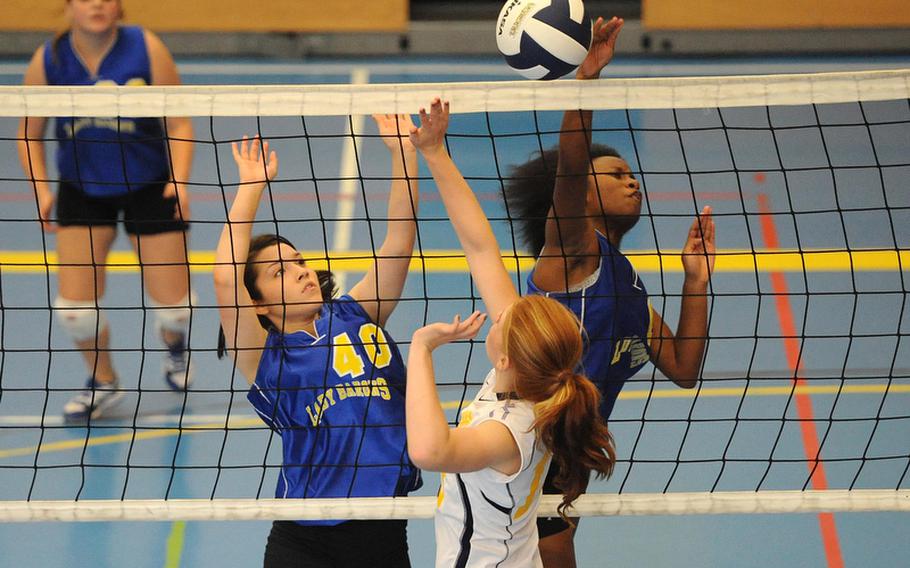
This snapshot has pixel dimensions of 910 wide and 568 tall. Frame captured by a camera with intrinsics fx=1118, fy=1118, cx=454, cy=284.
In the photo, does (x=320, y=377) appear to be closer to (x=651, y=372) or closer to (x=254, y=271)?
(x=254, y=271)

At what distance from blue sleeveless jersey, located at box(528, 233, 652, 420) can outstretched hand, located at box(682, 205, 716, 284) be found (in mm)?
151

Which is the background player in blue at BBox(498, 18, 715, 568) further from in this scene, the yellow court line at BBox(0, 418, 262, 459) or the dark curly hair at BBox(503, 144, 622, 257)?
the yellow court line at BBox(0, 418, 262, 459)

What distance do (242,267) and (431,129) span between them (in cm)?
74

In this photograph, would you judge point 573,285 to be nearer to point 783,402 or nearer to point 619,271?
point 619,271

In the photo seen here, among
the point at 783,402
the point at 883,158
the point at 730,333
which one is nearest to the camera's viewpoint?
the point at 783,402

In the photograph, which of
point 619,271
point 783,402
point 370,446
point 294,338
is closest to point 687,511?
point 619,271

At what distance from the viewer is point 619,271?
10.4ft

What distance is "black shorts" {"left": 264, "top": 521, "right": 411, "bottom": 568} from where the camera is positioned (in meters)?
3.02

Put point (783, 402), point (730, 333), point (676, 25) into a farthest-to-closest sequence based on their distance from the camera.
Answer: point (676, 25) → point (730, 333) → point (783, 402)

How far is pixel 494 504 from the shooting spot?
2520 millimetres

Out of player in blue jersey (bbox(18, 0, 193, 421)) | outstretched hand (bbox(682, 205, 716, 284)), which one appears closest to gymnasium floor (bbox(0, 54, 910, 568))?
outstretched hand (bbox(682, 205, 716, 284))

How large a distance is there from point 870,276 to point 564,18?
3.75 metres

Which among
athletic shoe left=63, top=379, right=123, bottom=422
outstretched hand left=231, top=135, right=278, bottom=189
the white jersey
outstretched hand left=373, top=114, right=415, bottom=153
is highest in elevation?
outstretched hand left=373, top=114, right=415, bottom=153

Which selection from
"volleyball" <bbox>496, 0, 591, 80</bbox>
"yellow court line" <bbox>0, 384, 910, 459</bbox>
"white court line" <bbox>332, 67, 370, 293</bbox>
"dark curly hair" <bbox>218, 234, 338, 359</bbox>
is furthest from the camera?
"white court line" <bbox>332, 67, 370, 293</bbox>
